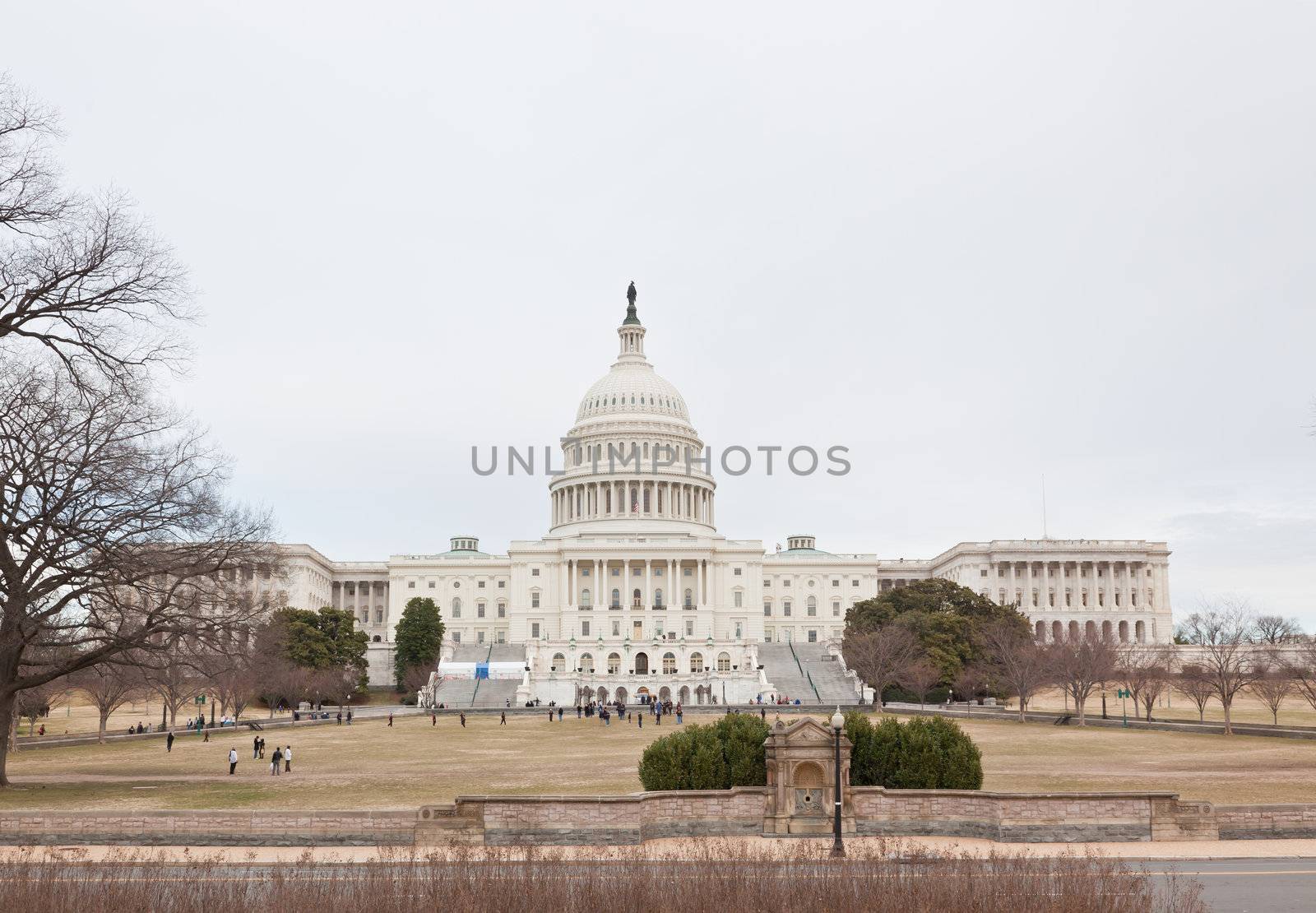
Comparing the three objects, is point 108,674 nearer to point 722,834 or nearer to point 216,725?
point 216,725

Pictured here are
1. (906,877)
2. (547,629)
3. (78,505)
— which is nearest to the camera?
(906,877)

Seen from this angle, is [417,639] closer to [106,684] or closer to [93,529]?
[106,684]

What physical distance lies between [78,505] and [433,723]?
43.1 m

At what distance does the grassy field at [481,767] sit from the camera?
3709cm

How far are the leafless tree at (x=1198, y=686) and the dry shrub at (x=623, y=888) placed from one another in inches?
2241

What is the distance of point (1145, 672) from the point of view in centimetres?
8012

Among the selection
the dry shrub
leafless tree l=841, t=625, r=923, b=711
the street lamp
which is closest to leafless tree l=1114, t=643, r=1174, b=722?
→ leafless tree l=841, t=625, r=923, b=711

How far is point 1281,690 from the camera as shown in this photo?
236 feet

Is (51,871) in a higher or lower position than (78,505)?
lower

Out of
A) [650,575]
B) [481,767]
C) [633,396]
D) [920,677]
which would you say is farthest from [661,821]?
[633,396]

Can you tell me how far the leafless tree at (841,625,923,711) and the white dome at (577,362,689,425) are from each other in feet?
203

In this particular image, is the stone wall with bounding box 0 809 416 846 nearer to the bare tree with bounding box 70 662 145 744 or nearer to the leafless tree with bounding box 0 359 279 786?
the leafless tree with bounding box 0 359 279 786

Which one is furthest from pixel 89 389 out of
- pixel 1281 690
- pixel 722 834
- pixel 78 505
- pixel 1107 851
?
pixel 1281 690

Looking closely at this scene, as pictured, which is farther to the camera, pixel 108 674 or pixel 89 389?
pixel 108 674
